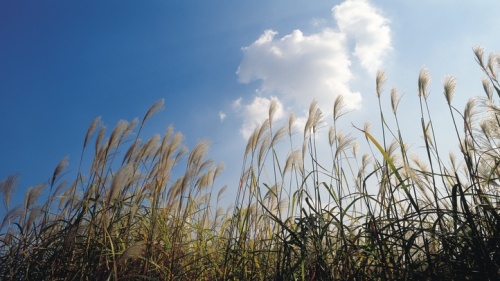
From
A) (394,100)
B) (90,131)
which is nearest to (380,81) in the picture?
(394,100)

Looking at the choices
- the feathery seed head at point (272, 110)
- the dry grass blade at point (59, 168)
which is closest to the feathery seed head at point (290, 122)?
the feathery seed head at point (272, 110)

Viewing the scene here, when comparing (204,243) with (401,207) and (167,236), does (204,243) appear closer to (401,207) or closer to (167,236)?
(167,236)

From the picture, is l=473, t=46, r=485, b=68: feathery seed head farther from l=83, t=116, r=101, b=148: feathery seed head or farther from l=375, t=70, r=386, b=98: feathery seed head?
l=83, t=116, r=101, b=148: feathery seed head

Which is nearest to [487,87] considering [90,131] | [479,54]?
[479,54]

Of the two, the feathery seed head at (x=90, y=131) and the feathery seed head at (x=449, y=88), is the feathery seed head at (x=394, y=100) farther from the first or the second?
the feathery seed head at (x=90, y=131)

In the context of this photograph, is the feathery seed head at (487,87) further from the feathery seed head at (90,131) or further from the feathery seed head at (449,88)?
the feathery seed head at (90,131)

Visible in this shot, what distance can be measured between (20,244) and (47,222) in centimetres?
39

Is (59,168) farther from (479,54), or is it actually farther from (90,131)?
(479,54)

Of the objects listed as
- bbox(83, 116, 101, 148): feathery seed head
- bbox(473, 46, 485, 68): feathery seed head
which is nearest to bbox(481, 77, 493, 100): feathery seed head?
bbox(473, 46, 485, 68): feathery seed head

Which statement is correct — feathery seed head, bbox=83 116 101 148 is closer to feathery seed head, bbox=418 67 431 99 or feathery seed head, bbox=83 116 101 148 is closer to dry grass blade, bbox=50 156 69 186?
dry grass blade, bbox=50 156 69 186

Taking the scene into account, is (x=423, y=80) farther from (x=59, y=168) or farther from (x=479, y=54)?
(x=59, y=168)

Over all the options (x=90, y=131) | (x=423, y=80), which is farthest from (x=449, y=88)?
(x=90, y=131)

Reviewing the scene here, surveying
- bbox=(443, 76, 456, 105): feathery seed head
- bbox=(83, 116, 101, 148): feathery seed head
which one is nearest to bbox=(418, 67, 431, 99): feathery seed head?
bbox=(443, 76, 456, 105): feathery seed head

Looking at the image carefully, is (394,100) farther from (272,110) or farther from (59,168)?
(59,168)
